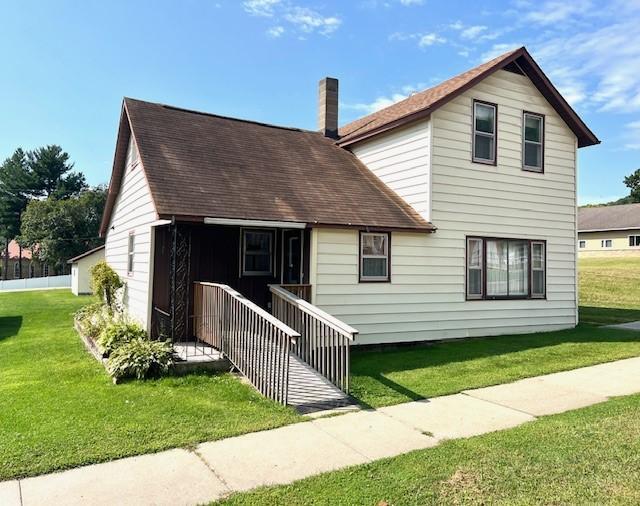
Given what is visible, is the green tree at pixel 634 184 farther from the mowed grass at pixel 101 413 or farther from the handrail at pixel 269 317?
the mowed grass at pixel 101 413

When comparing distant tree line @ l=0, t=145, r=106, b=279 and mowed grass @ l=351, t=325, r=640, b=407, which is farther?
distant tree line @ l=0, t=145, r=106, b=279

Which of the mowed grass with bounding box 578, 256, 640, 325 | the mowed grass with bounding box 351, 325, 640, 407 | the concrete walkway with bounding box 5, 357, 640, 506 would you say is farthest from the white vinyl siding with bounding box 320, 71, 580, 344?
the mowed grass with bounding box 578, 256, 640, 325

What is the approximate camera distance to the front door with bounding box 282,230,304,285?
10.9 m

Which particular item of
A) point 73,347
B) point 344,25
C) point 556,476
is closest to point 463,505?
point 556,476

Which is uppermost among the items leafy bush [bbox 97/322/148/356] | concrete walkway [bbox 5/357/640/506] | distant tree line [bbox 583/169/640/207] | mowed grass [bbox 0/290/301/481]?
distant tree line [bbox 583/169/640/207]

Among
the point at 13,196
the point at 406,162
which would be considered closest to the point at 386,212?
the point at 406,162

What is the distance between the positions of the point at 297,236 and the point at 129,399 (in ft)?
17.5

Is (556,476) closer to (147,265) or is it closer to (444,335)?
(444,335)

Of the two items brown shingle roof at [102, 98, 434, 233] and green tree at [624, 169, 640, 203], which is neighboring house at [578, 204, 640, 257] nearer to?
brown shingle roof at [102, 98, 434, 233]

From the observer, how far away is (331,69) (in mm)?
16469

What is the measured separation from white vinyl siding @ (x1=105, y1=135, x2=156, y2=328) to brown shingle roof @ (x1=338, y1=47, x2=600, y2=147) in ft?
19.4

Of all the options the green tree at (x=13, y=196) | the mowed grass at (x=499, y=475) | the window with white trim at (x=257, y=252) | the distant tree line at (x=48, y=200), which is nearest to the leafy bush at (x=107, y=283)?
the window with white trim at (x=257, y=252)

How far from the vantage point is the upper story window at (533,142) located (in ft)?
41.5

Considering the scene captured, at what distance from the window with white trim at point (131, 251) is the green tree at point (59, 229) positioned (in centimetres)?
3547
